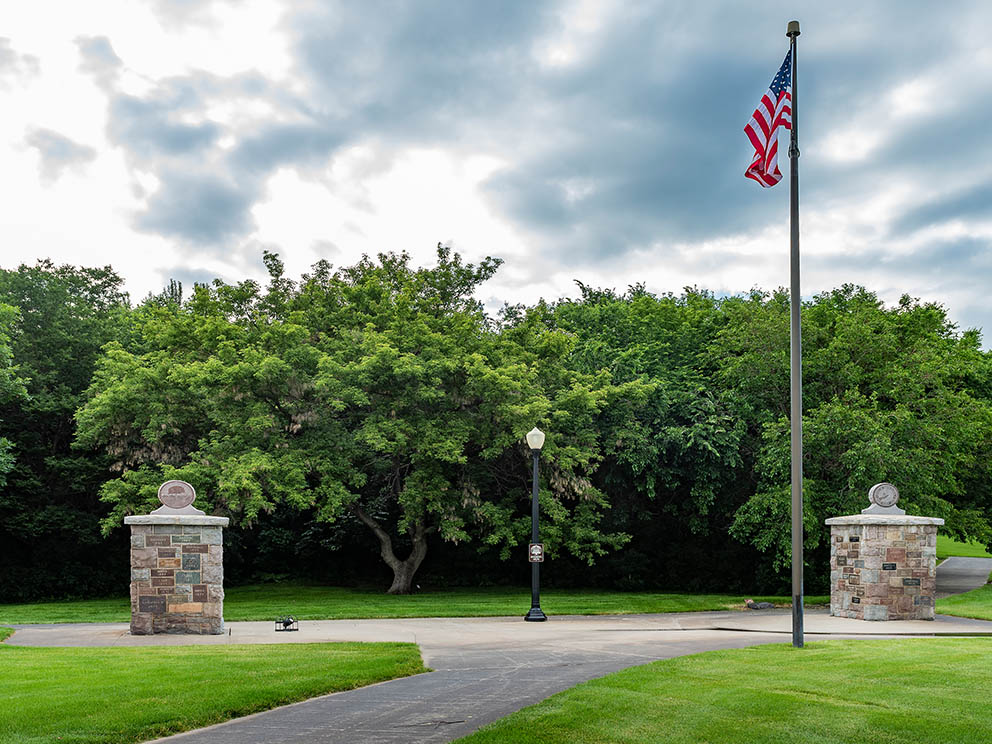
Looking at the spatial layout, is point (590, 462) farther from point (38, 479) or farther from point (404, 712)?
point (404, 712)

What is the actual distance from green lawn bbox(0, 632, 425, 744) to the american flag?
860 cm

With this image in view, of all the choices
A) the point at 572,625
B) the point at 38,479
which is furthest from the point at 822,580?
the point at 38,479

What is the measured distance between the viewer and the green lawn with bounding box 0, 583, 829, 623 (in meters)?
18.9

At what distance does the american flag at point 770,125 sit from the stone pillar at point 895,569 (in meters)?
7.70

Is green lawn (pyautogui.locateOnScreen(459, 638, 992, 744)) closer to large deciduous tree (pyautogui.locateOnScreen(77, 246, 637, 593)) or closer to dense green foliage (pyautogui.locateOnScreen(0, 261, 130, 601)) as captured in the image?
large deciduous tree (pyautogui.locateOnScreen(77, 246, 637, 593))

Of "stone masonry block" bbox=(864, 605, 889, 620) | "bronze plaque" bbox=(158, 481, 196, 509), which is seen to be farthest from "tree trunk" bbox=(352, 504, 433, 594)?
"stone masonry block" bbox=(864, 605, 889, 620)

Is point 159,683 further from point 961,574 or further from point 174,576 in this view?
point 961,574

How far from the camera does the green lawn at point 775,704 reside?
21.5ft

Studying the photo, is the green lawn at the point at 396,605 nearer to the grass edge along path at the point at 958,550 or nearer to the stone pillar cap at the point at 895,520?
the stone pillar cap at the point at 895,520

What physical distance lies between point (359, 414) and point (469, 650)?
12953 millimetres

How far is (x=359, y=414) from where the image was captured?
24.6 metres

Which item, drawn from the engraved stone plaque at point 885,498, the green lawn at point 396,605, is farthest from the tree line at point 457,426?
the engraved stone plaque at point 885,498

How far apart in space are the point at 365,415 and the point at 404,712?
17.1 metres

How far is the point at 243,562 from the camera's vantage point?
1268 inches
